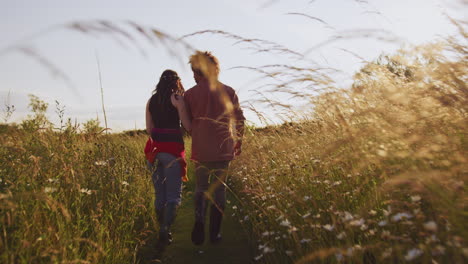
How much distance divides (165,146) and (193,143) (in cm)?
33

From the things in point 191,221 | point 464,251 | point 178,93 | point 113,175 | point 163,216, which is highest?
point 178,93

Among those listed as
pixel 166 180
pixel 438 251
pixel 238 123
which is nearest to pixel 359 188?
pixel 438 251

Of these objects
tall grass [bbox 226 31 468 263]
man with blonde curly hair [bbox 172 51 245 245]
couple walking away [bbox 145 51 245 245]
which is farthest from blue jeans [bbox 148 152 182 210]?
tall grass [bbox 226 31 468 263]

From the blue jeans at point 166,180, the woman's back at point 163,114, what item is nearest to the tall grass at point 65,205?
the blue jeans at point 166,180

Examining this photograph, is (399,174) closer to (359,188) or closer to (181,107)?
(359,188)

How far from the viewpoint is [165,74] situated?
182 inches

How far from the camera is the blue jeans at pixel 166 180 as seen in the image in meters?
4.44

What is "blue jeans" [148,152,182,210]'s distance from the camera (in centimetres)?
444

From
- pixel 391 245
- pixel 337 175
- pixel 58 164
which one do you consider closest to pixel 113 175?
pixel 58 164

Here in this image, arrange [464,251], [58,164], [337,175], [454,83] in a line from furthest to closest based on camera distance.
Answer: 1. [58,164]
2. [337,175]
3. [454,83]
4. [464,251]

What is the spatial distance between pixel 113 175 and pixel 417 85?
333cm

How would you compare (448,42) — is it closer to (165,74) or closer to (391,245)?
(391,245)

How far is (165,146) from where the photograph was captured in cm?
447

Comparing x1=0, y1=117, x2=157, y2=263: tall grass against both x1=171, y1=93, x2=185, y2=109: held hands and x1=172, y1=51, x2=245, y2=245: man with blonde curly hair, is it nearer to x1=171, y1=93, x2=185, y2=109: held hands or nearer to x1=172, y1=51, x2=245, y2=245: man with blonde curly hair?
x1=172, y1=51, x2=245, y2=245: man with blonde curly hair
